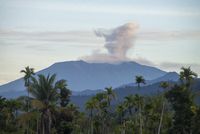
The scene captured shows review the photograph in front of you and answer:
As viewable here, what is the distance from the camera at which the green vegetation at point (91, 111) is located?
78500mm

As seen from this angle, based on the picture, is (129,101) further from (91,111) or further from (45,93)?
(45,93)

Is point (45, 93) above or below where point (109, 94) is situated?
below

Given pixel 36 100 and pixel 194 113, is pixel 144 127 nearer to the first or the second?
pixel 194 113

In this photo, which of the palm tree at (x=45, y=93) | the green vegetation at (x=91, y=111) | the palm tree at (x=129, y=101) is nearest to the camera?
the palm tree at (x=45, y=93)

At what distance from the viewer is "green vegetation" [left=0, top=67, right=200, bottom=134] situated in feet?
258

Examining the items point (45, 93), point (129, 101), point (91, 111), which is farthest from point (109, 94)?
point (45, 93)

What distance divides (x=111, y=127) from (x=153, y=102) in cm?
2776

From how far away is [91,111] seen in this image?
→ 11125cm

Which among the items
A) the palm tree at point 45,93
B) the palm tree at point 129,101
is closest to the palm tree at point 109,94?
the palm tree at point 129,101

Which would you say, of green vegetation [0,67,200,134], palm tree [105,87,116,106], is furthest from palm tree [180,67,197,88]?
palm tree [105,87,116,106]

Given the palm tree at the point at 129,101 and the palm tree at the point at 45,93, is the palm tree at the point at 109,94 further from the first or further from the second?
the palm tree at the point at 45,93

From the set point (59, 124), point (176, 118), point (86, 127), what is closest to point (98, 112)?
point (86, 127)

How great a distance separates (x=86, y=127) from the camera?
131875 mm

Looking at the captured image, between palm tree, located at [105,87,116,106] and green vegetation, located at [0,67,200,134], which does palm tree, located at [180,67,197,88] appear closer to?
green vegetation, located at [0,67,200,134]
